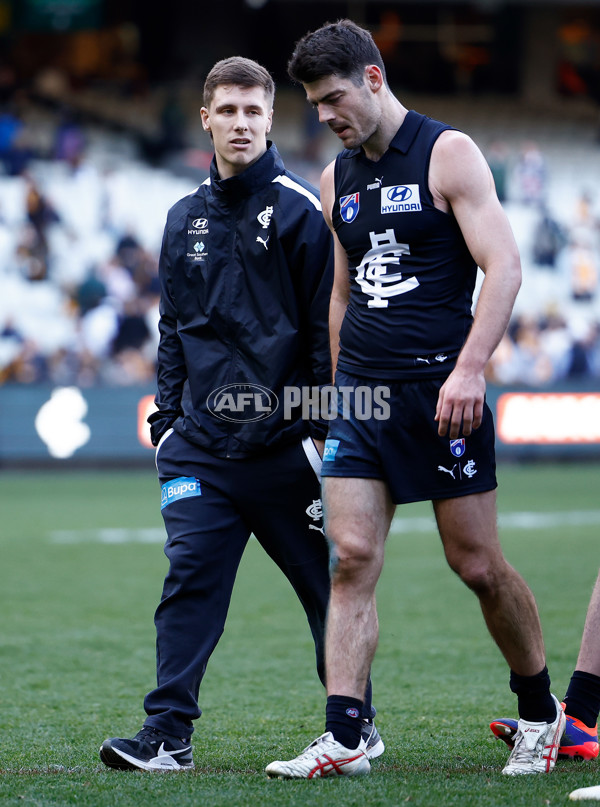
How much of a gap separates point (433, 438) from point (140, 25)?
78.4 ft

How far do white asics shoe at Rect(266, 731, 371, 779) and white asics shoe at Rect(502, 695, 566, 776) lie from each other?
52cm

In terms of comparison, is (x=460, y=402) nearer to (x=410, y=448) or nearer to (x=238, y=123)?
A: (x=410, y=448)

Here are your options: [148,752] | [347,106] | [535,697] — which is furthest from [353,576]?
[347,106]

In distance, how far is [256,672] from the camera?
6270 mm

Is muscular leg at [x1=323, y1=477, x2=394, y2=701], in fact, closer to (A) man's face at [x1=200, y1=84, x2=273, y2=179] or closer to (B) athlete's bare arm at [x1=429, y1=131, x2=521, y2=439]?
(B) athlete's bare arm at [x1=429, y1=131, x2=521, y2=439]

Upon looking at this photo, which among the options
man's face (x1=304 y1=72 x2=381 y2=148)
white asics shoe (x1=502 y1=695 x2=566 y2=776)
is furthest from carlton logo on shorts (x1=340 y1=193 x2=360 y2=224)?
white asics shoe (x1=502 y1=695 x2=566 y2=776)

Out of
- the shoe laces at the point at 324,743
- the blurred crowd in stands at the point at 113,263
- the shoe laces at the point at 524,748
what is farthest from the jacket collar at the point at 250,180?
the blurred crowd in stands at the point at 113,263

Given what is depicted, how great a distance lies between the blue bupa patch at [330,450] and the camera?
4.12 meters

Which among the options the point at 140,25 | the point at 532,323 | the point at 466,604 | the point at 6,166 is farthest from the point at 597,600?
the point at 140,25

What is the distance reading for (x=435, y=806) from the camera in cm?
355

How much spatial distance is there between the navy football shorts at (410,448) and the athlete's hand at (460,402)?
4.7 inches

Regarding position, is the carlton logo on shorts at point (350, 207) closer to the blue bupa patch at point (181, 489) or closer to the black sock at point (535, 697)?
the blue bupa patch at point (181, 489)

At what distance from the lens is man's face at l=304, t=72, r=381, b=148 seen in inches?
159

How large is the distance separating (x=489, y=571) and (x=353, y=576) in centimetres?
43
